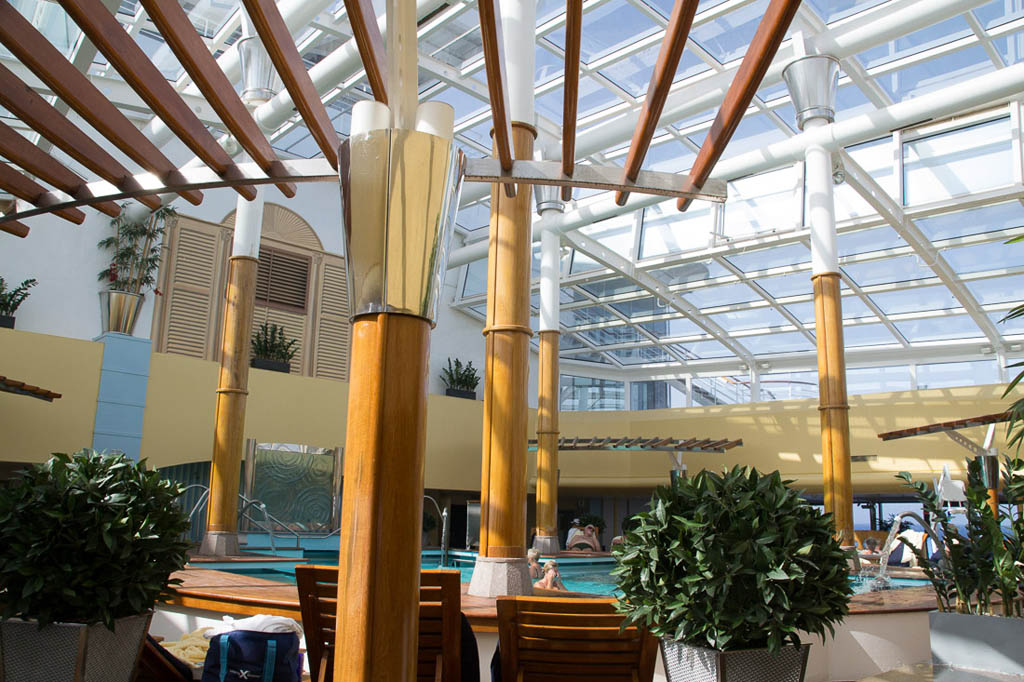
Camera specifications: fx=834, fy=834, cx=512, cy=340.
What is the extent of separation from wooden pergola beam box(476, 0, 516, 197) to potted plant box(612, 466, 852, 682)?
1272 millimetres

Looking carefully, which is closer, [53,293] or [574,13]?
[574,13]

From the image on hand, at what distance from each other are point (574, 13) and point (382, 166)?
974 millimetres

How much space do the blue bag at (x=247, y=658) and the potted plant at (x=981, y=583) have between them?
8.65 feet

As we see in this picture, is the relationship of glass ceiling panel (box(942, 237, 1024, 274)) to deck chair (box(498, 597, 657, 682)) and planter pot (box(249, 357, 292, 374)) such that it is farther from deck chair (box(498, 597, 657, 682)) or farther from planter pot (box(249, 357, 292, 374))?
deck chair (box(498, 597, 657, 682))

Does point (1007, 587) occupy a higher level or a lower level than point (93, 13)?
lower

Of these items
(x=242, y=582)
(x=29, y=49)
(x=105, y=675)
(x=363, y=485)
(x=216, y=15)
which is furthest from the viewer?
(x=216, y=15)

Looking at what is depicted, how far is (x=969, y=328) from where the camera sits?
16750 millimetres

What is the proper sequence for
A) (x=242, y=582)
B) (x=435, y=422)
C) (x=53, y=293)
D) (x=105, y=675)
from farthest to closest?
(x=435, y=422) < (x=53, y=293) < (x=242, y=582) < (x=105, y=675)

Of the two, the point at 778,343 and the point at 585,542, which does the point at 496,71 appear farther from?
the point at 778,343

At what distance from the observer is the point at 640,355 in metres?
20.7

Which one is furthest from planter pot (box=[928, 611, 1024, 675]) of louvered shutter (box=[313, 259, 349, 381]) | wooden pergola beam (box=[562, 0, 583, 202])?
louvered shutter (box=[313, 259, 349, 381])

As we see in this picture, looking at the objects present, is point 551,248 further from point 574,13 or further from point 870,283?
point 574,13

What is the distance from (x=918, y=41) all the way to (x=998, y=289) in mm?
6061

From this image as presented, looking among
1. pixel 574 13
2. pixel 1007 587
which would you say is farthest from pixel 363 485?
pixel 1007 587
